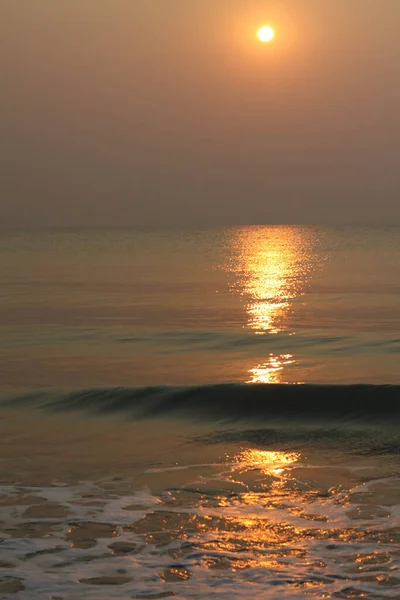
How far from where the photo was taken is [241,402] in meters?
17.6

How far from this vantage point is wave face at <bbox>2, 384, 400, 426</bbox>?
1667 centimetres

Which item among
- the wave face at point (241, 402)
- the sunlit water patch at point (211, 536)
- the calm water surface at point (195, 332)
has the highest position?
the calm water surface at point (195, 332)

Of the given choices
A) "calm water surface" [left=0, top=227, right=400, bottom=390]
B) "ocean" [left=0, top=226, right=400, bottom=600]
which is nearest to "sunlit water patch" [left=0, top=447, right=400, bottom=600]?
"ocean" [left=0, top=226, right=400, bottom=600]

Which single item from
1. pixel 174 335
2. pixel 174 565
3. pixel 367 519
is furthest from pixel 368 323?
pixel 174 565

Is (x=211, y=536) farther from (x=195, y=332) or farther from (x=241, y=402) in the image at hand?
(x=195, y=332)

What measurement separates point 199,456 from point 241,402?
15.4 feet

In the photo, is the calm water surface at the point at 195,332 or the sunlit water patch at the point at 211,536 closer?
the sunlit water patch at the point at 211,536

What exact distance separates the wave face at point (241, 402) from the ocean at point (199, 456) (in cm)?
5

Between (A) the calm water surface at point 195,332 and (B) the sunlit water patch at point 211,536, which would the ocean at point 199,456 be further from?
(A) the calm water surface at point 195,332

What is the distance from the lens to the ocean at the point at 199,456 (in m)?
8.24

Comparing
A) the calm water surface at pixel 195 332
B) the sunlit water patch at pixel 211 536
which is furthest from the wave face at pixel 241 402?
the sunlit water patch at pixel 211 536

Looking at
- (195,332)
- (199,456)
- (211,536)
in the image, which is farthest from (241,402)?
(195,332)

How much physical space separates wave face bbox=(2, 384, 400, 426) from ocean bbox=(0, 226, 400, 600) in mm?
47

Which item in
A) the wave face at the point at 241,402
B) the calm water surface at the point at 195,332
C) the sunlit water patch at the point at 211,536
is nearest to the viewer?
the sunlit water patch at the point at 211,536
